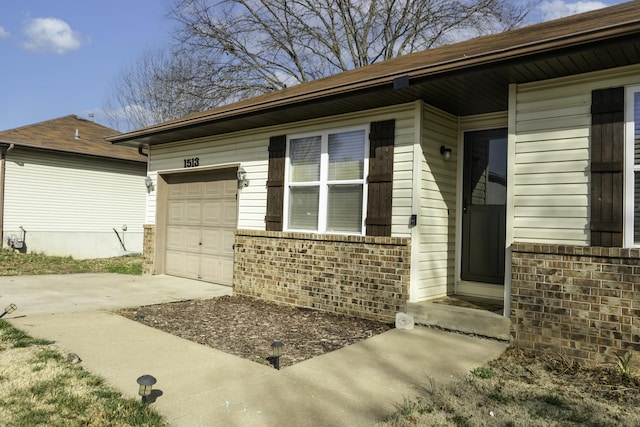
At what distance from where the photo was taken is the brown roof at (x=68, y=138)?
14.3m

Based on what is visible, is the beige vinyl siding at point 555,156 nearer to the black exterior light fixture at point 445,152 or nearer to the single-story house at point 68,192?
the black exterior light fixture at point 445,152

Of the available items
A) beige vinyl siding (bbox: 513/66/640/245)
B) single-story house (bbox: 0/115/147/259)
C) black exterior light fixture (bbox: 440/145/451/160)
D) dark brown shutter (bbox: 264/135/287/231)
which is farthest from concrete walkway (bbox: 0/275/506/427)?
single-story house (bbox: 0/115/147/259)

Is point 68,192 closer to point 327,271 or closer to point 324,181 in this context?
point 324,181

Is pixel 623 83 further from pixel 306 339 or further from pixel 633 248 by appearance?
pixel 306 339

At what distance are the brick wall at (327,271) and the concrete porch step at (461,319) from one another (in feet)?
0.96

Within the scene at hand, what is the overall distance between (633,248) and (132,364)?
16.2 feet

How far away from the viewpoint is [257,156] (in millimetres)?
8227

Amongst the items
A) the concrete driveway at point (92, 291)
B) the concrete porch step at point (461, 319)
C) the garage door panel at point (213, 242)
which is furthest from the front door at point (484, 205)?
the garage door panel at point (213, 242)

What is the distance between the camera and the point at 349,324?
20.0ft

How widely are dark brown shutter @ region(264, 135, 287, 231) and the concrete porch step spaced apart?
290cm

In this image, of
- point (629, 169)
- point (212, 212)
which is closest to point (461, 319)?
point (629, 169)

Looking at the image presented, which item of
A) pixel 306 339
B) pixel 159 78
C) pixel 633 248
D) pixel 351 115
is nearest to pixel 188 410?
pixel 306 339

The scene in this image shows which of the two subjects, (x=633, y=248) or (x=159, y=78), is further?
(x=159, y=78)

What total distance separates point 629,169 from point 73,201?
51.4 feet
